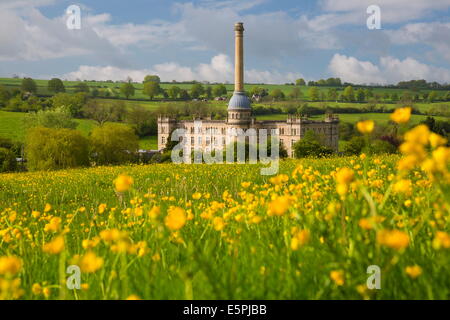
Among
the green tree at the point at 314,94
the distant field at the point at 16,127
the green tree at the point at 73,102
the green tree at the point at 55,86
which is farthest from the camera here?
the green tree at the point at 314,94

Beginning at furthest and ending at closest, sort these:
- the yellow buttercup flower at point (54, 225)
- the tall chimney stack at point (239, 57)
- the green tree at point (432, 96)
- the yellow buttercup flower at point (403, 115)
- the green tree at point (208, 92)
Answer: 1. the green tree at point (208, 92)
2. the green tree at point (432, 96)
3. the tall chimney stack at point (239, 57)
4. the yellow buttercup flower at point (54, 225)
5. the yellow buttercup flower at point (403, 115)

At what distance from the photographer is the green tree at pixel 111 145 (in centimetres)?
4825

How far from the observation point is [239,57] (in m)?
114

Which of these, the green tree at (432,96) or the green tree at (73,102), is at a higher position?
the green tree at (432,96)

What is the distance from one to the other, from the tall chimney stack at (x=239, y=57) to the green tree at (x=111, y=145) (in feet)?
213

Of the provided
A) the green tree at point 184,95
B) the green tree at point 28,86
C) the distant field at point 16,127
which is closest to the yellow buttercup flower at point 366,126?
the distant field at point 16,127

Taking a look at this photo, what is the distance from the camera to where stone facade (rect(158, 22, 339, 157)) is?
387 ft

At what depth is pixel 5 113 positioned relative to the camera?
10806 cm

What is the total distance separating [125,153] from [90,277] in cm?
4941

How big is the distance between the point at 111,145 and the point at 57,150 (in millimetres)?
9688

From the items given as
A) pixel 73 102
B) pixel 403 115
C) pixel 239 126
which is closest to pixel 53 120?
pixel 239 126

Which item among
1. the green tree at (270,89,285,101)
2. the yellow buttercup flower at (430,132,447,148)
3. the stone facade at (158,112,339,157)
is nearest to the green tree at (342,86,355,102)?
the green tree at (270,89,285,101)

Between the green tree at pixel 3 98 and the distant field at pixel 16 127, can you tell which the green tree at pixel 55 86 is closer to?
the green tree at pixel 3 98

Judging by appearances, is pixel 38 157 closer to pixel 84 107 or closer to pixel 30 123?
pixel 30 123
